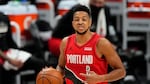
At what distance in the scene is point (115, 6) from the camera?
8.98 metres

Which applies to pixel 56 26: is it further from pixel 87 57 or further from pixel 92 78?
pixel 92 78

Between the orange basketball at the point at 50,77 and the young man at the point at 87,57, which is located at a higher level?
the young man at the point at 87,57

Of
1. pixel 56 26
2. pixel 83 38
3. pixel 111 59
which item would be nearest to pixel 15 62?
pixel 56 26

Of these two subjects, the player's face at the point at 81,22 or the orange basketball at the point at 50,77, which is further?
the orange basketball at the point at 50,77

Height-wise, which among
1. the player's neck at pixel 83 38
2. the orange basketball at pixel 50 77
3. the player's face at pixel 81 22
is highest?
the player's face at pixel 81 22

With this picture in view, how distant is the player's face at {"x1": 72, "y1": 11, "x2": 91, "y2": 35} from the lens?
4.68 metres

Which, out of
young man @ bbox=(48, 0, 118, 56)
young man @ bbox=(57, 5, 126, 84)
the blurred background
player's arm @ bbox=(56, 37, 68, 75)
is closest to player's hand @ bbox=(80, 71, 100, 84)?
young man @ bbox=(57, 5, 126, 84)

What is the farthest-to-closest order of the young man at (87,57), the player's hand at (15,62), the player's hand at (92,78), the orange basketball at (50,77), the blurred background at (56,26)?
the blurred background at (56,26), the player's hand at (15,62), the orange basketball at (50,77), the young man at (87,57), the player's hand at (92,78)

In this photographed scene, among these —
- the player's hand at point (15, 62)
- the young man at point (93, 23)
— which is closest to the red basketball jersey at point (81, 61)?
the young man at point (93, 23)

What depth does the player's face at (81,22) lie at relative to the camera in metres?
4.68

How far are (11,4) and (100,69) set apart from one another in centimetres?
322

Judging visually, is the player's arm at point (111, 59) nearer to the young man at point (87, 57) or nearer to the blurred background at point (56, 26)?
the young man at point (87, 57)

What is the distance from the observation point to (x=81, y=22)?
4691mm

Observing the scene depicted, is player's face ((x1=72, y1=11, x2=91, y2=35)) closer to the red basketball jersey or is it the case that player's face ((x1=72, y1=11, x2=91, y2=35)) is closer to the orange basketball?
the red basketball jersey
